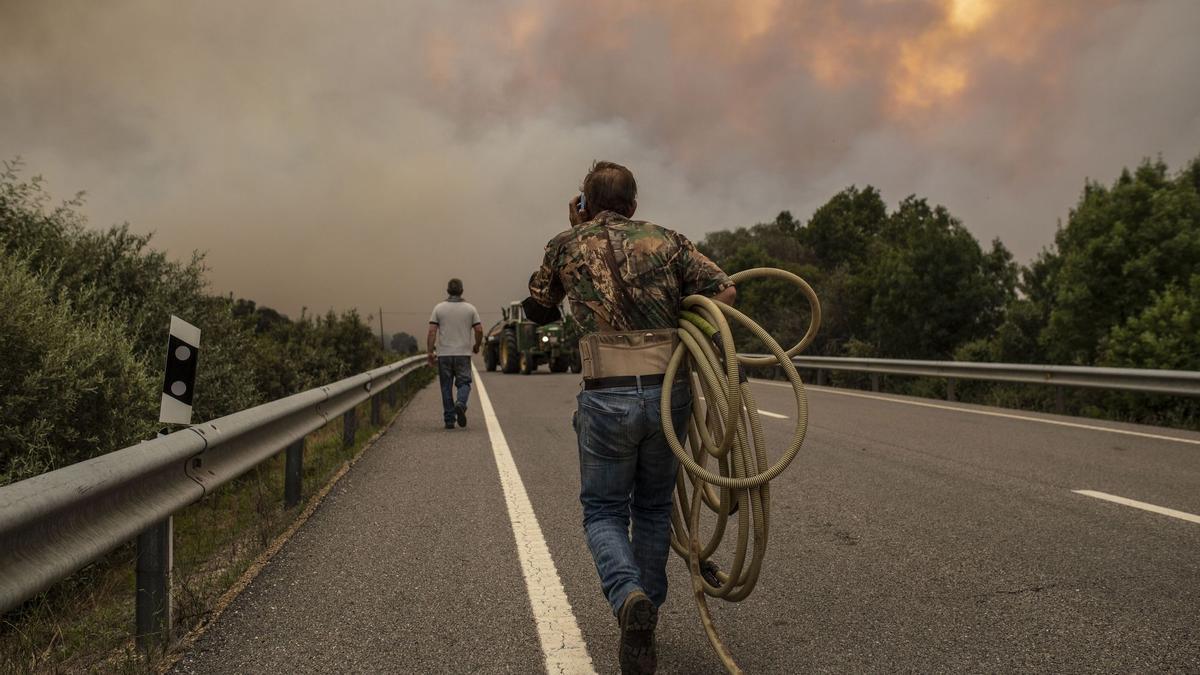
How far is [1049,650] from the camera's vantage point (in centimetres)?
342

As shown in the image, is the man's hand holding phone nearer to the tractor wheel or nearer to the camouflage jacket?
the camouflage jacket

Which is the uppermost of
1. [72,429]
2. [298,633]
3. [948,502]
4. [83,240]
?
[83,240]

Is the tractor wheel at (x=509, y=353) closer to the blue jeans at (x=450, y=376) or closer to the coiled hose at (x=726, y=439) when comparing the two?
the blue jeans at (x=450, y=376)

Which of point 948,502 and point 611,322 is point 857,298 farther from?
point 611,322

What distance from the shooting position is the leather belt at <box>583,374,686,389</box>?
3.23 meters

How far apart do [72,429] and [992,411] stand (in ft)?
37.5

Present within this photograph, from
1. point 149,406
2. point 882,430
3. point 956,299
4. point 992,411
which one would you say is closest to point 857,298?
point 956,299

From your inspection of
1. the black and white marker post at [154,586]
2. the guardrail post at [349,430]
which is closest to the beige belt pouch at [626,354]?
the black and white marker post at [154,586]

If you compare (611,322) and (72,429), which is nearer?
(611,322)

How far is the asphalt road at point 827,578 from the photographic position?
3434 mm

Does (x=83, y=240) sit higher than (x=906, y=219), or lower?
lower

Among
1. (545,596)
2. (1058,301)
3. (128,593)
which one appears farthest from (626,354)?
(1058,301)

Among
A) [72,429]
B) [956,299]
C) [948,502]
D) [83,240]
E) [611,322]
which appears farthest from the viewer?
[956,299]

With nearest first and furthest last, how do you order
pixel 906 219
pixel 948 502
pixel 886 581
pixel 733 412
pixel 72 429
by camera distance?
pixel 733 412 → pixel 886 581 → pixel 72 429 → pixel 948 502 → pixel 906 219
